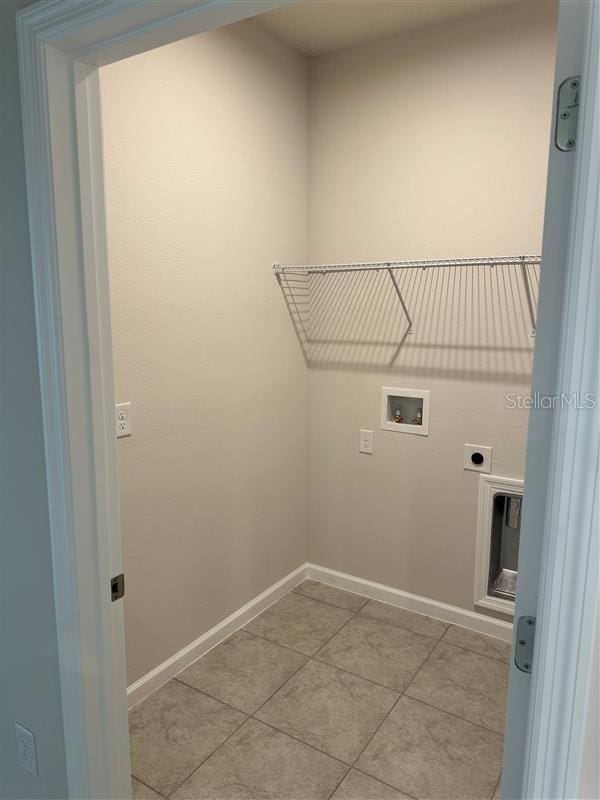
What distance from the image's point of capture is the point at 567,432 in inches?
26.5

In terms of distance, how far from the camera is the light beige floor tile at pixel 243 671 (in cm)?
226

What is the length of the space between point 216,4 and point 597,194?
687mm

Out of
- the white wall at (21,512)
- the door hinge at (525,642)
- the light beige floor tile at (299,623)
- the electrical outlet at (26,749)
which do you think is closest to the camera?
the door hinge at (525,642)

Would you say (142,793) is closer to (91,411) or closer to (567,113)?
(91,411)

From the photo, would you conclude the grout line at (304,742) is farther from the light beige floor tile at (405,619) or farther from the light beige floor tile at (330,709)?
the light beige floor tile at (405,619)

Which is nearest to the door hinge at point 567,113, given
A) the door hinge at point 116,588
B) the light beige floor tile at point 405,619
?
the door hinge at point 116,588

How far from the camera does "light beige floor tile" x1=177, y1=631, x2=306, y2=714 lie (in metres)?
2.26

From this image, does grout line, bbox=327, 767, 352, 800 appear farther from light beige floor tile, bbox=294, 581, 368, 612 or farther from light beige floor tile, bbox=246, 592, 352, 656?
light beige floor tile, bbox=294, 581, 368, 612

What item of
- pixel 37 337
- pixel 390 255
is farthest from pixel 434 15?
pixel 37 337

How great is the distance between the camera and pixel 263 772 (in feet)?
6.20

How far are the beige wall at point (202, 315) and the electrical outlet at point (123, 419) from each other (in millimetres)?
37

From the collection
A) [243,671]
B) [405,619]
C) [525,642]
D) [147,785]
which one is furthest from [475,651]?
[525,642]

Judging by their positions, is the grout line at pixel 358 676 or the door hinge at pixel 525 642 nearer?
the door hinge at pixel 525 642
